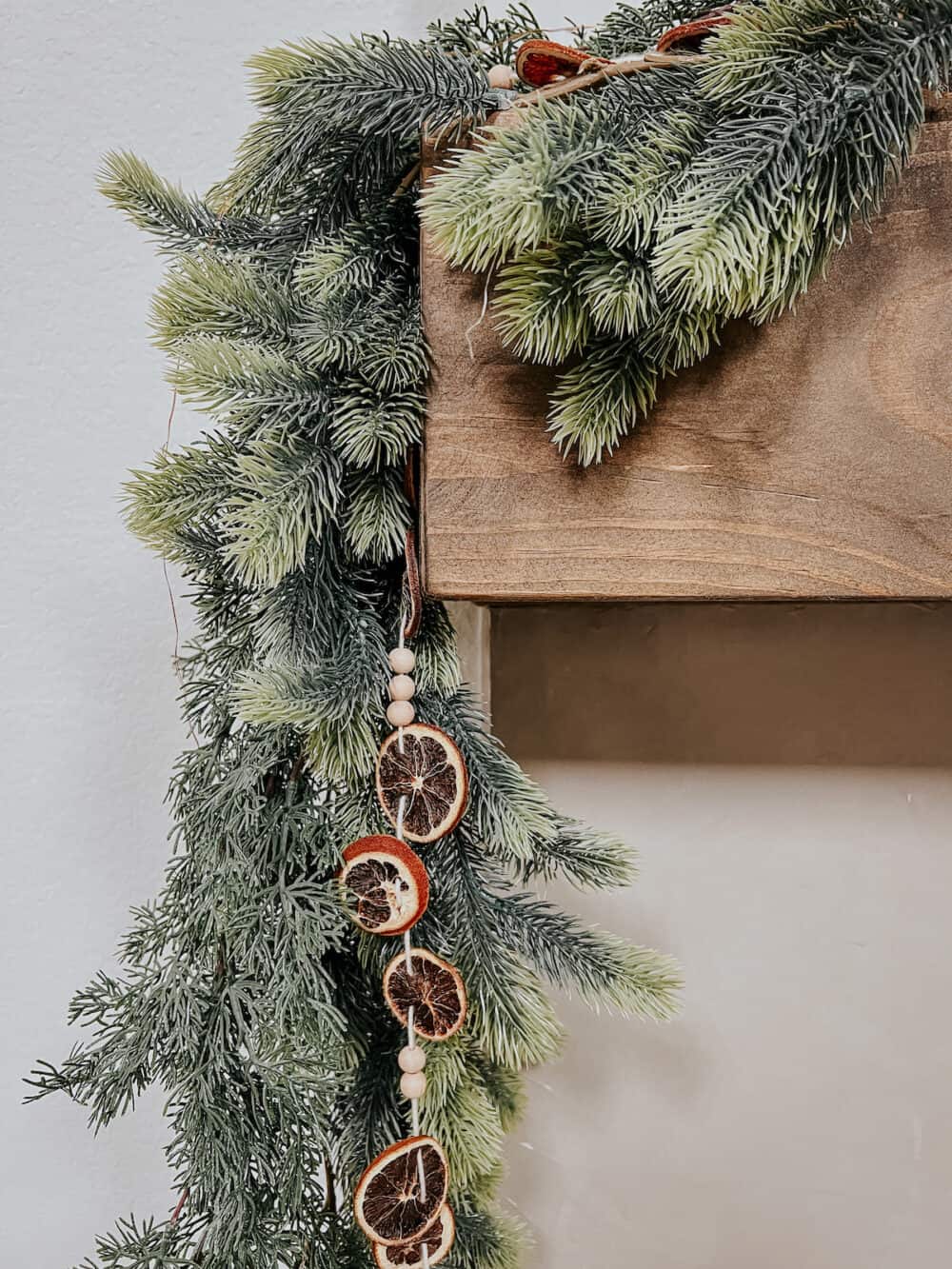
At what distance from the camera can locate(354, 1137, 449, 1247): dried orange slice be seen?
0.45m

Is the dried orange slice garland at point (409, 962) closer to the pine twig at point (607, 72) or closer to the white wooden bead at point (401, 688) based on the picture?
the white wooden bead at point (401, 688)

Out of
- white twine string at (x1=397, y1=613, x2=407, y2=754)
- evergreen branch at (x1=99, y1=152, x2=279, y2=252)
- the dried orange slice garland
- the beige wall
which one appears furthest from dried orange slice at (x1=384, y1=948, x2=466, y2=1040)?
evergreen branch at (x1=99, y1=152, x2=279, y2=252)

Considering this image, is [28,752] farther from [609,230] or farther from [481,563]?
[609,230]

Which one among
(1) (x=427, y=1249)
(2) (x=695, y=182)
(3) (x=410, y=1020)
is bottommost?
(1) (x=427, y=1249)

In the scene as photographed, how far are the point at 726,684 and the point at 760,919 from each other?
0.52 feet

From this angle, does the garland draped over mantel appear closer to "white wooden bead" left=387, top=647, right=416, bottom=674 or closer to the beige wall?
"white wooden bead" left=387, top=647, right=416, bottom=674

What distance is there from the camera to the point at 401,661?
48 cm

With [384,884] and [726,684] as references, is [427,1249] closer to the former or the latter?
[384,884]

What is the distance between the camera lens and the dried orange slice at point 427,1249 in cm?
46

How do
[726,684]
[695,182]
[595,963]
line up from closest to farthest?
[695,182]
[595,963]
[726,684]

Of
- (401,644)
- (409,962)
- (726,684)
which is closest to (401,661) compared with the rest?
(401,644)

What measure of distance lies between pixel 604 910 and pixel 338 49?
53 centimetres

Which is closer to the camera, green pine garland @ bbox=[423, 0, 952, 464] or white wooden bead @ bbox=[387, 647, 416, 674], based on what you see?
green pine garland @ bbox=[423, 0, 952, 464]

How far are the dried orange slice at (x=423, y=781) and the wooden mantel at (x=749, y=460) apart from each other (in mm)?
75
